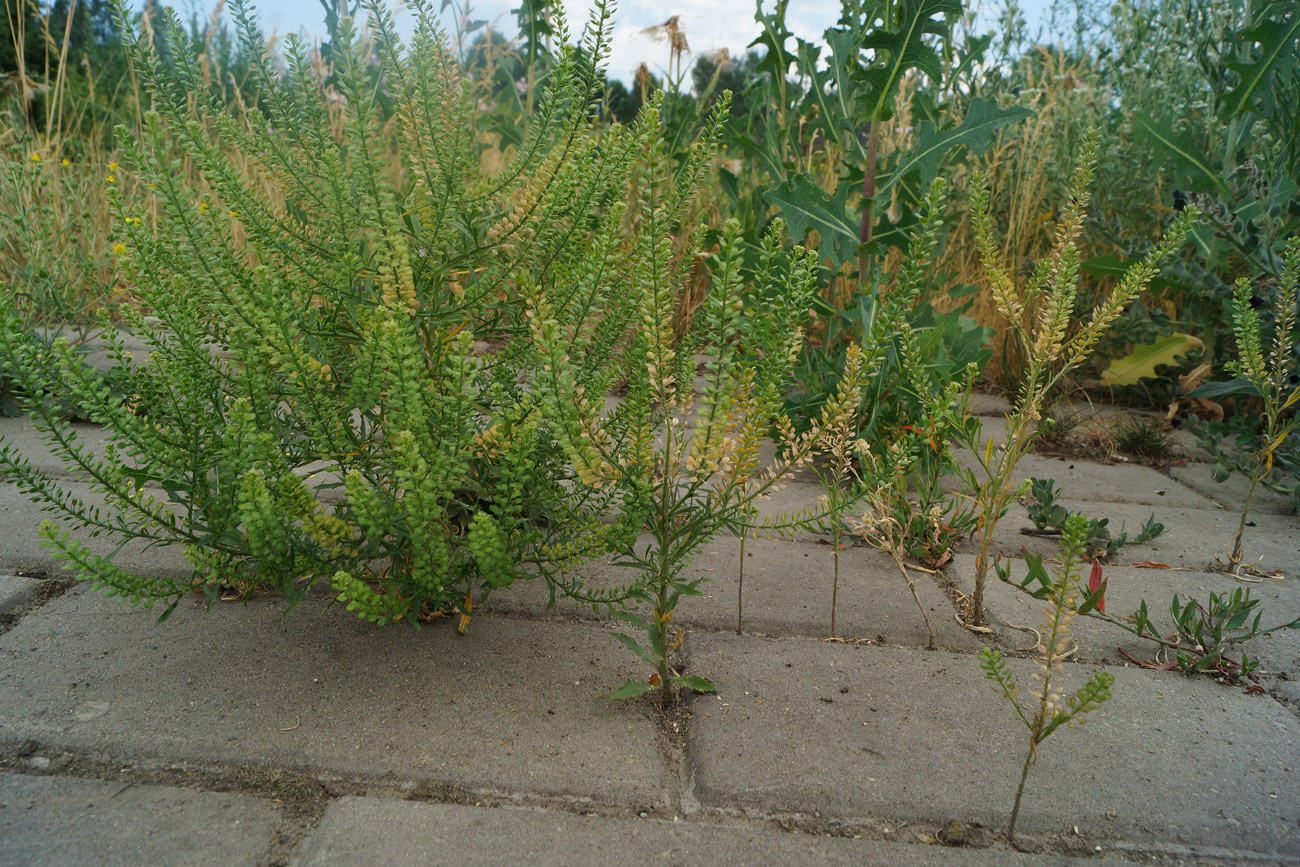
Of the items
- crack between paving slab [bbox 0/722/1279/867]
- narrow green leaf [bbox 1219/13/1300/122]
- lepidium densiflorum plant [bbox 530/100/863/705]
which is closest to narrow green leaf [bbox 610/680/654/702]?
lepidium densiflorum plant [bbox 530/100/863/705]

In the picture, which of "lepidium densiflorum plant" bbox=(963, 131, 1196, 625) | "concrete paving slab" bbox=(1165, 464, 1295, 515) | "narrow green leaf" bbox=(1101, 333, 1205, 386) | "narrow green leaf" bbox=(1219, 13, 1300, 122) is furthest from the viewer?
"narrow green leaf" bbox=(1101, 333, 1205, 386)

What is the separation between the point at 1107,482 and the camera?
2.77 metres

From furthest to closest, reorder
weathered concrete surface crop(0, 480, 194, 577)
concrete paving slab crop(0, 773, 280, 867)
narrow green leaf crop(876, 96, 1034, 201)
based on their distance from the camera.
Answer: narrow green leaf crop(876, 96, 1034, 201) → weathered concrete surface crop(0, 480, 194, 577) → concrete paving slab crop(0, 773, 280, 867)

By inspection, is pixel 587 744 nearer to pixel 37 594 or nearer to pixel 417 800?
pixel 417 800

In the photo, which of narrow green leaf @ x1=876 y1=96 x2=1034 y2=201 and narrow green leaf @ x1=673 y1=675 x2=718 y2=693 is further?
narrow green leaf @ x1=876 y1=96 x2=1034 y2=201

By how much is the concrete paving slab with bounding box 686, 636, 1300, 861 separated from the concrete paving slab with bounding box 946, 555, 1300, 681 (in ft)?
0.36

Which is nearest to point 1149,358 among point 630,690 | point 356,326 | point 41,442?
point 630,690

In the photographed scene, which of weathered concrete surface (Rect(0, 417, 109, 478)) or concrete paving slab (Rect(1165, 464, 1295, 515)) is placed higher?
weathered concrete surface (Rect(0, 417, 109, 478))

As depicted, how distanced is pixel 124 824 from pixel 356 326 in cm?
73

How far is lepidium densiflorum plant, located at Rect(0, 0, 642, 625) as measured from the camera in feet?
4.02

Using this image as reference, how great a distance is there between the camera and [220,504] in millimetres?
1345

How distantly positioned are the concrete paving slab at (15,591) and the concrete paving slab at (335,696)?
72 millimetres

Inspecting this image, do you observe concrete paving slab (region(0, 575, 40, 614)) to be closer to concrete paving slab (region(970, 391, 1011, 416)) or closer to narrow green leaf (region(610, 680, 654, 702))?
narrow green leaf (region(610, 680, 654, 702))

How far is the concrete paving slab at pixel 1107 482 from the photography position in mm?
2598
